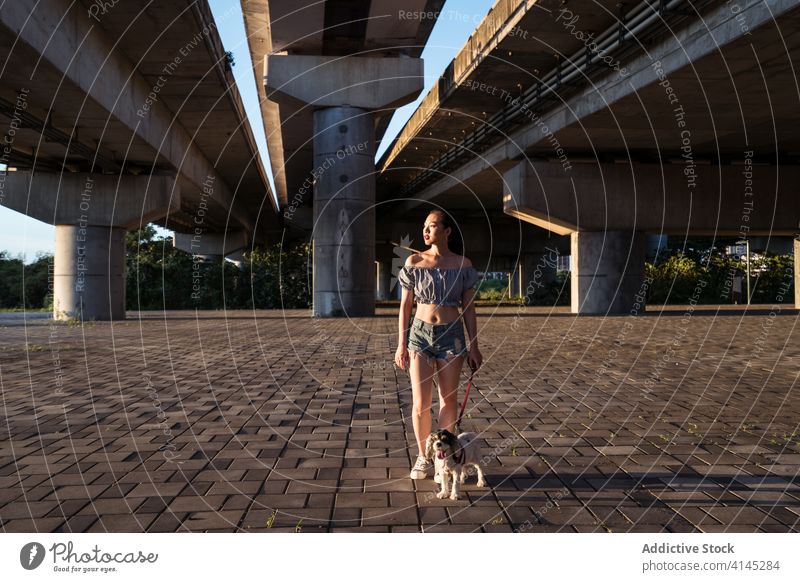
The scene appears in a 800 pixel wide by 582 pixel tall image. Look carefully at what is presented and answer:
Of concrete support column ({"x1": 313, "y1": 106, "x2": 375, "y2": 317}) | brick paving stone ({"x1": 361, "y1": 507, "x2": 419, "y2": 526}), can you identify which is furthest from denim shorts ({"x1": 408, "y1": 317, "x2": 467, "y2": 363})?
concrete support column ({"x1": 313, "y1": 106, "x2": 375, "y2": 317})

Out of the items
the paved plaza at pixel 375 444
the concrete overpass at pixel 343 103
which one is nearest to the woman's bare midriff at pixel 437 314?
the paved plaza at pixel 375 444

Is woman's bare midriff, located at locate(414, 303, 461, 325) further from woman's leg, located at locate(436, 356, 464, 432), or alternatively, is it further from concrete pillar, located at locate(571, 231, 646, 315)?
concrete pillar, located at locate(571, 231, 646, 315)

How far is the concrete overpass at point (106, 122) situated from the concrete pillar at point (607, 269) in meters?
12.4

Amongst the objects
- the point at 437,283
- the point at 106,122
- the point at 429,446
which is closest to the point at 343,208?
the point at 106,122

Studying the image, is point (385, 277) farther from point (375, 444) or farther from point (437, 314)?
point (437, 314)

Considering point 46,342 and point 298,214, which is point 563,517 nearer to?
point 46,342

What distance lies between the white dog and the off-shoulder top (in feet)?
2.77

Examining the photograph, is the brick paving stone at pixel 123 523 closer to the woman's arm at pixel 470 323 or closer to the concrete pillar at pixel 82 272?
the woman's arm at pixel 470 323

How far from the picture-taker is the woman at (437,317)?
4633mm

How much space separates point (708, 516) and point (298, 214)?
176ft

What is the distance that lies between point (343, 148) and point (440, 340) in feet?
62.8

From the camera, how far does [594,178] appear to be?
23.8m

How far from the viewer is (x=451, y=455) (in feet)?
14.1

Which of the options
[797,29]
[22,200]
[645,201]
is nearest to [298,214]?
[22,200]
